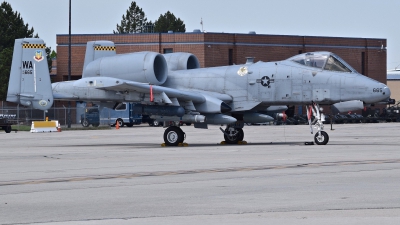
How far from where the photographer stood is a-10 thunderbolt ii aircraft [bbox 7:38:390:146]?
82.9 feet

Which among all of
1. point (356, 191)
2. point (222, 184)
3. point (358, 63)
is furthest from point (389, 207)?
point (358, 63)

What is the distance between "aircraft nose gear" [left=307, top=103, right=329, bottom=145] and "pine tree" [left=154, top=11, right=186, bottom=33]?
100002mm

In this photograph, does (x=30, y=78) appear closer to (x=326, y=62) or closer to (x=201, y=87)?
(x=201, y=87)

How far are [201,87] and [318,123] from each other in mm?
4662

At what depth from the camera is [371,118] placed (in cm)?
6725

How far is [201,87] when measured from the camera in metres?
27.4

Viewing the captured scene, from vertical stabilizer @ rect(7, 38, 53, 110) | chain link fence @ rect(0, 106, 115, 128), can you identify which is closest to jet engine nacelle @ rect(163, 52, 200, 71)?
vertical stabilizer @ rect(7, 38, 53, 110)

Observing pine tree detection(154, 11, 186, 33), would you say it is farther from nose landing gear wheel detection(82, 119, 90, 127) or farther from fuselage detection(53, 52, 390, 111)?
fuselage detection(53, 52, 390, 111)

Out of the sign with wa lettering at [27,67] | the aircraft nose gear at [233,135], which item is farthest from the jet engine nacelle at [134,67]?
the aircraft nose gear at [233,135]

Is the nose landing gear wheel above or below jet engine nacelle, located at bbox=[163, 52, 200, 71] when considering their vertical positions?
below

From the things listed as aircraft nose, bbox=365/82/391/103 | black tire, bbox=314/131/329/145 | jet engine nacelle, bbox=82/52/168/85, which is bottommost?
black tire, bbox=314/131/329/145

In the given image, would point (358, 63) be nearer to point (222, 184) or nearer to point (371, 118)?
point (371, 118)

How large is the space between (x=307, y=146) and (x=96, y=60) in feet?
28.7

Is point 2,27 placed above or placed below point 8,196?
above
